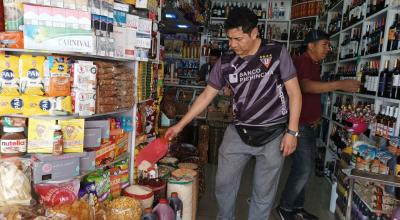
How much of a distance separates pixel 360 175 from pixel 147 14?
2.01 m

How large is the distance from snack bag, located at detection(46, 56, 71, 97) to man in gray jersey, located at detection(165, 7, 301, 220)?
2.63 feet

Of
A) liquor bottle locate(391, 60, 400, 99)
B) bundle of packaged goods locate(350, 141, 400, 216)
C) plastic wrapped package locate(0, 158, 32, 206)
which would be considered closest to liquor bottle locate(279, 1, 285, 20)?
liquor bottle locate(391, 60, 400, 99)

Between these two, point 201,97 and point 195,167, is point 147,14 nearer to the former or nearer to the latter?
point 201,97

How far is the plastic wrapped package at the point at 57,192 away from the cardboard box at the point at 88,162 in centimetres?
11

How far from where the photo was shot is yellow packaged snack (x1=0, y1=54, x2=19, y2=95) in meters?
1.91

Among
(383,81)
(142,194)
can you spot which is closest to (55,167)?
(142,194)

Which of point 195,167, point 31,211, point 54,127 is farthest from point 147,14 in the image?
point 31,211

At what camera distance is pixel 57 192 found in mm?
1944

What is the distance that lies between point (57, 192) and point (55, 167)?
15 centimetres

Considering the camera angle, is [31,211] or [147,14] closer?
[31,211]

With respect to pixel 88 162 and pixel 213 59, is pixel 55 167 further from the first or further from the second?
pixel 213 59

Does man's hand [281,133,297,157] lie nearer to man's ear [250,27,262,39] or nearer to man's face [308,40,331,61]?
man's ear [250,27,262,39]

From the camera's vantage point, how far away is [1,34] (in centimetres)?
191

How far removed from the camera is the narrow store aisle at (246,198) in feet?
11.1
